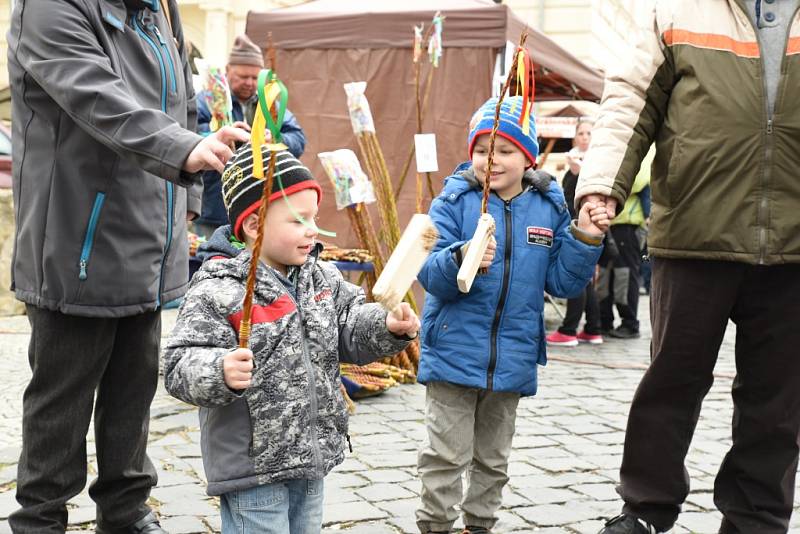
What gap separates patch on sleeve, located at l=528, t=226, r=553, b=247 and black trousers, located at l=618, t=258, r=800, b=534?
1.19 feet

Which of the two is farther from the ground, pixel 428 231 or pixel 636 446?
pixel 428 231

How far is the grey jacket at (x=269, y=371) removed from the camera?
8.13 feet

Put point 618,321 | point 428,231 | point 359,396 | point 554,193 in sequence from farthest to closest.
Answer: point 618,321
point 359,396
point 554,193
point 428,231

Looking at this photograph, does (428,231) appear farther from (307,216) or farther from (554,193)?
(554,193)

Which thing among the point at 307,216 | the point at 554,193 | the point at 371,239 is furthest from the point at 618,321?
the point at 307,216

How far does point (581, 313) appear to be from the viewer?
8766 millimetres

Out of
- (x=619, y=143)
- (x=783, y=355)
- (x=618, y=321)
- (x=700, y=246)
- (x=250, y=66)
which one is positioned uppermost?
(x=250, y=66)

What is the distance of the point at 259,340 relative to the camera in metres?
2.50

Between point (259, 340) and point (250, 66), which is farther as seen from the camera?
point (250, 66)

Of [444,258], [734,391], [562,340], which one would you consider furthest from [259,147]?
[562,340]

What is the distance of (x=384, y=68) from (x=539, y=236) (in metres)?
5.08

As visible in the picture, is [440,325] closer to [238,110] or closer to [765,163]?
[765,163]

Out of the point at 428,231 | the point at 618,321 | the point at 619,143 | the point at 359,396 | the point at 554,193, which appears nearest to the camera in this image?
the point at 428,231

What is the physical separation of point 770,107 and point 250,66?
375 cm
